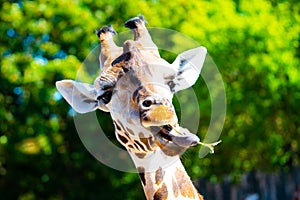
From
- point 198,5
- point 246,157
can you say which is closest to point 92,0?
Answer: point 198,5

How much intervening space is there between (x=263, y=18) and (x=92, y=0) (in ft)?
7.48

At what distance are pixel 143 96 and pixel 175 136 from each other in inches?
7.3

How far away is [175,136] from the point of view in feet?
7.71

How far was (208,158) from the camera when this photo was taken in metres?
10.3

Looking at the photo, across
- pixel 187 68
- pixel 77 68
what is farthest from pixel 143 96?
pixel 77 68

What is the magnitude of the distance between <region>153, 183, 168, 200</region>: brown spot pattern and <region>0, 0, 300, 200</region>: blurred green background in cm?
603

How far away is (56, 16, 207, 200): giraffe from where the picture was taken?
2.45m

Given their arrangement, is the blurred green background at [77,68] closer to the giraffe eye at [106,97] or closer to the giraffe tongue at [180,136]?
the giraffe eye at [106,97]

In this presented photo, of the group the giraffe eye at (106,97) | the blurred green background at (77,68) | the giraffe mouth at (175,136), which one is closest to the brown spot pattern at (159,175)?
the giraffe mouth at (175,136)

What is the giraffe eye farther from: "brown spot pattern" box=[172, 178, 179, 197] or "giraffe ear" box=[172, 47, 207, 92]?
"brown spot pattern" box=[172, 178, 179, 197]

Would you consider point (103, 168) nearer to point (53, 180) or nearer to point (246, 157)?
point (53, 180)

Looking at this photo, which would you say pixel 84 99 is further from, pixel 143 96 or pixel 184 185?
pixel 184 185

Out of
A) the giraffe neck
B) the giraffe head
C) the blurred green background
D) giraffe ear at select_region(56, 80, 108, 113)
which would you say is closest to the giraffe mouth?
the giraffe head

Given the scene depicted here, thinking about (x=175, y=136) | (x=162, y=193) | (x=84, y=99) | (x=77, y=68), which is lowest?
(x=77, y=68)
